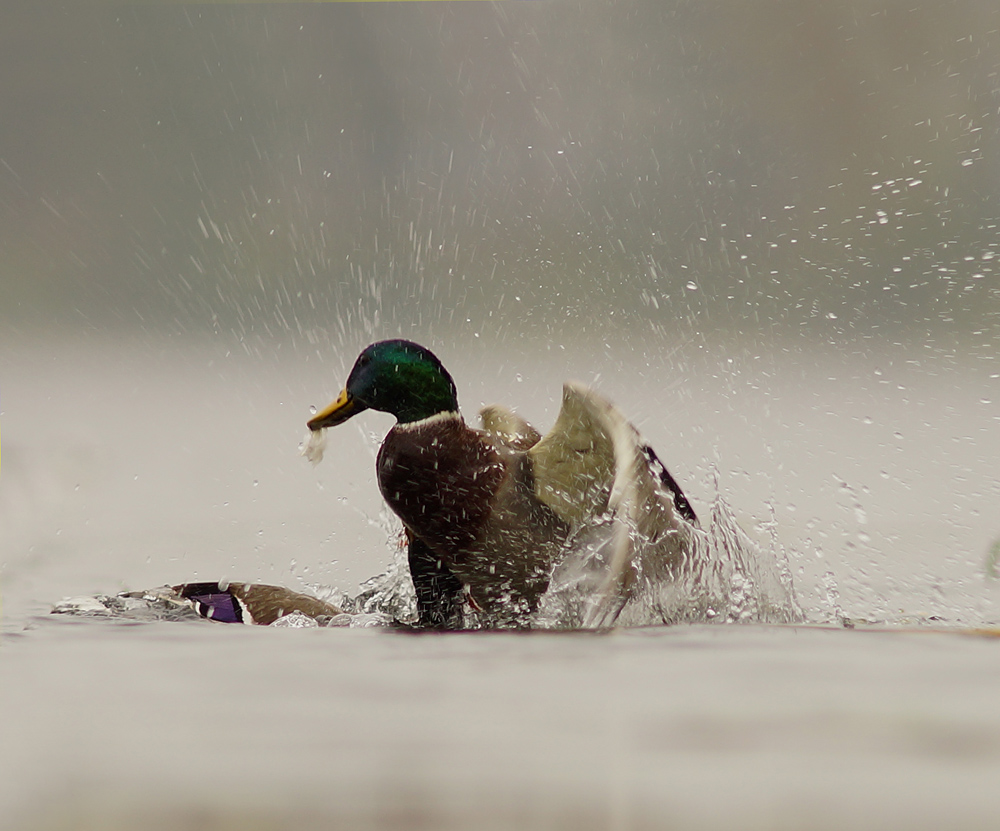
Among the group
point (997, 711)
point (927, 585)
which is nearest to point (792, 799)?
point (997, 711)

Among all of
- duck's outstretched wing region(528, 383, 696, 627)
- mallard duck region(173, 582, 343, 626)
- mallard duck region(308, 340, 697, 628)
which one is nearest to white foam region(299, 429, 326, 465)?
mallard duck region(308, 340, 697, 628)

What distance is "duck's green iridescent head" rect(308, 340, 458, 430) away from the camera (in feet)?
5.10

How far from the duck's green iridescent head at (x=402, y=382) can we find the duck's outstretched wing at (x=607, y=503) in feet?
0.59

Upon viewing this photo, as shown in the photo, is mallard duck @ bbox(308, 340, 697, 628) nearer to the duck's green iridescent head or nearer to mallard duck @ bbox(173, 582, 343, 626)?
the duck's green iridescent head

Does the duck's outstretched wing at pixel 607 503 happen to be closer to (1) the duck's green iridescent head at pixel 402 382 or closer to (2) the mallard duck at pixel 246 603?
(1) the duck's green iridescent head at pixel 402 382

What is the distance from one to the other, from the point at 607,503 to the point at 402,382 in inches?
14.7

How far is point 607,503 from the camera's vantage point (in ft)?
5.01

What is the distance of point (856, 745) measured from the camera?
0.65 m

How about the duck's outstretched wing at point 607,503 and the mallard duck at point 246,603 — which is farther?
the mallard duck at point 246,603

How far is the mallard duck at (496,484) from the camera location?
1.49 m

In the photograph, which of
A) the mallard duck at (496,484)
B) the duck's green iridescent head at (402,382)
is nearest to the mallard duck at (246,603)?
the mallard duck at (496,484)

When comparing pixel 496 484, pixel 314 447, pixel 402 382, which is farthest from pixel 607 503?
pixel 314 447

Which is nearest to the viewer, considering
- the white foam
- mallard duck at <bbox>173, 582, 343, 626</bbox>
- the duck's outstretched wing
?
the duck's outstretched wing

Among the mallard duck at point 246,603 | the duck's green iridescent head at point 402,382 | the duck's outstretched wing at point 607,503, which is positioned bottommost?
the mallard duck at point 246,603
